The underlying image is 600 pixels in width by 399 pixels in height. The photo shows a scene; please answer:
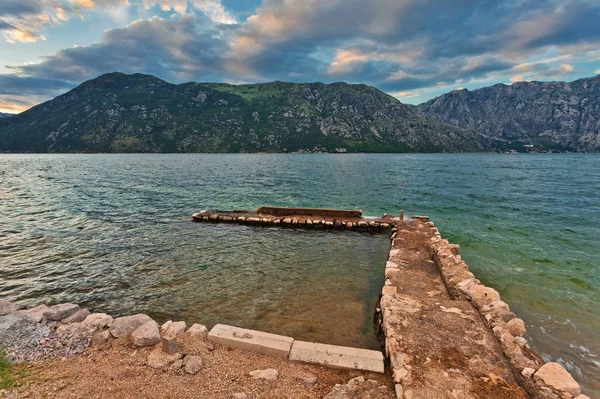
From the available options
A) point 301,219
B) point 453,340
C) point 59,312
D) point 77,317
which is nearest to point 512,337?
point 453,340

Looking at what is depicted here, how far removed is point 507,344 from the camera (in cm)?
953

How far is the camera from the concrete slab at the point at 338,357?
30.5ft

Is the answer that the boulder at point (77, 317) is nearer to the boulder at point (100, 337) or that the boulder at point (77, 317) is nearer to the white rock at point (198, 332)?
the boulder at point (100, 337)

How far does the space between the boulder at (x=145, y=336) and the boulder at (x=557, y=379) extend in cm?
1172

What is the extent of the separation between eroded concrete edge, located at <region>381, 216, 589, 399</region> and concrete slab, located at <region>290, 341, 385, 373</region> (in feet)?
1.83

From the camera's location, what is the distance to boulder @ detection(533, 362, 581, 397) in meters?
7.26

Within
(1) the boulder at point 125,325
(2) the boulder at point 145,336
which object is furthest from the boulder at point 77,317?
(2) the boulder at point 145,336

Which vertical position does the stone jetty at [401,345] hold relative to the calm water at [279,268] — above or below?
above

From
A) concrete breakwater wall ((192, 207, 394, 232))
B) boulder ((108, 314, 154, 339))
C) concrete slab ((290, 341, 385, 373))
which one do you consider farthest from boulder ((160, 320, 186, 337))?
concrete breakwater wall ((192, 207, 394, 232))

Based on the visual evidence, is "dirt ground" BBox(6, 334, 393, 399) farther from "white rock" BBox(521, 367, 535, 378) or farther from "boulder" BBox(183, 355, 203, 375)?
"white rock" BBox(521, 367, 535, 378)

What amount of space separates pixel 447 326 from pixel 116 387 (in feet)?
36.8

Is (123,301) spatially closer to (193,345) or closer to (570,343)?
(193,345)

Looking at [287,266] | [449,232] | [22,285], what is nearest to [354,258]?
[287,266]

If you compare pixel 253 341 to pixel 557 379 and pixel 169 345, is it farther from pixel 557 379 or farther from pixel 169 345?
pixel 557 379
